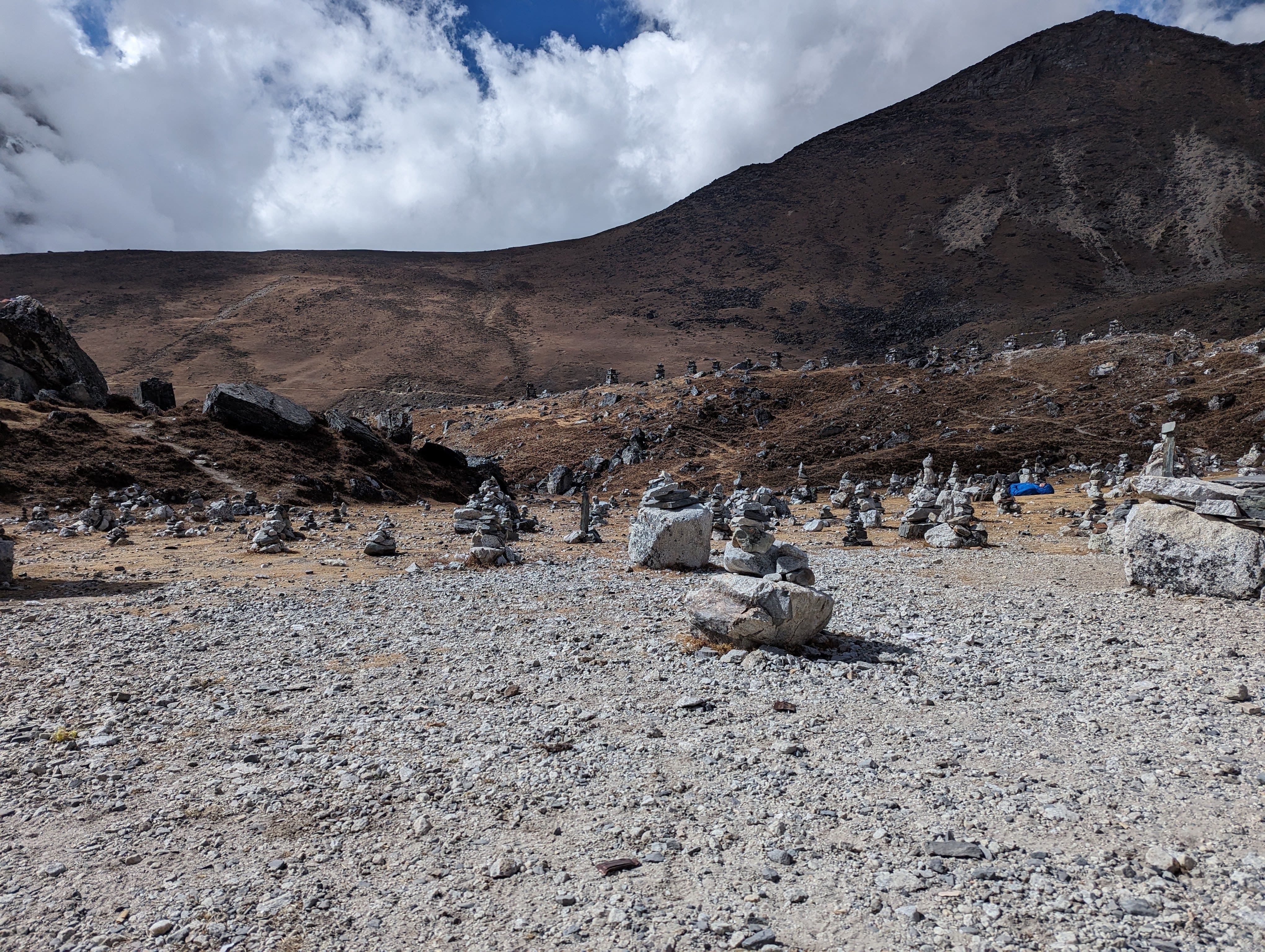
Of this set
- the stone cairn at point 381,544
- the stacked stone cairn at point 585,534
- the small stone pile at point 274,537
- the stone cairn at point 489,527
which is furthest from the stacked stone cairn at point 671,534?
the small stone pile at point 274,537

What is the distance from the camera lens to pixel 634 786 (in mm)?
5578

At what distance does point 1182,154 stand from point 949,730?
131m

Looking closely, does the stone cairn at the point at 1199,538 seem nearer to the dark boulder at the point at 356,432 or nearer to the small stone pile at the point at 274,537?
the small stone pile at the point at 274,537

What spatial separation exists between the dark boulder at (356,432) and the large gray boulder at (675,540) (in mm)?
21919

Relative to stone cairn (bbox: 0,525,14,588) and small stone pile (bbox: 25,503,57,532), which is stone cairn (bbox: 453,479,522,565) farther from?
small stone pile (bbox: 25,503,57,532)

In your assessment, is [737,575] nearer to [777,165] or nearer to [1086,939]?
[1086,939]

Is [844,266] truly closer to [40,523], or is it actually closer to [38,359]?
[38,359]

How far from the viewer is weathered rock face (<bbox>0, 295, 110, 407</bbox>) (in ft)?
94.5

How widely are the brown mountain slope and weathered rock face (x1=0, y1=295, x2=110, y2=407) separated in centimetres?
4002

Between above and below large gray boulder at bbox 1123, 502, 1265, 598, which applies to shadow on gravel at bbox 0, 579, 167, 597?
below

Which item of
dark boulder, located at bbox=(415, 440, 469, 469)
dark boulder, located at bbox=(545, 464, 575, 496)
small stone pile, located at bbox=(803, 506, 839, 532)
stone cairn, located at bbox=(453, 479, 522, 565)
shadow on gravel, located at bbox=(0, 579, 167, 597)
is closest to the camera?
shadow on gravel, located at bbox=(0, 579, 167, 597)

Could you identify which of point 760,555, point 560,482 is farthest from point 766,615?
point 560,482

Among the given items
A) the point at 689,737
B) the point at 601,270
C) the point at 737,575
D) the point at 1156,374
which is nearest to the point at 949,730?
the point at 689,737

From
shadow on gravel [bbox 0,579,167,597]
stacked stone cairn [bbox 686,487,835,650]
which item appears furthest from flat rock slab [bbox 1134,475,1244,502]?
shadow on gravel [bbox 0,579,167,597]
